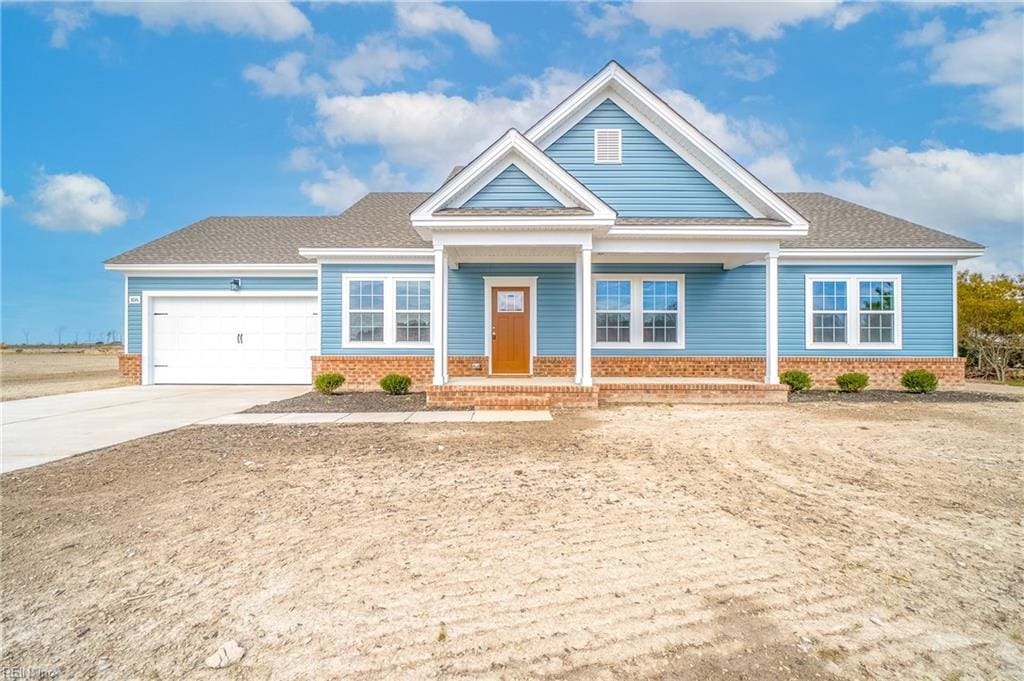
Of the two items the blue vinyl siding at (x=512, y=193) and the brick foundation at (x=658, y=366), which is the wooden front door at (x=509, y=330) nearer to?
the brick foundation at (x=658, y=366)

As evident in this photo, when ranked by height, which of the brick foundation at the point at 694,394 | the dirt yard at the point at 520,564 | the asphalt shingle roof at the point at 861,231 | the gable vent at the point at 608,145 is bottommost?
the dirt yard at the point at 520,564

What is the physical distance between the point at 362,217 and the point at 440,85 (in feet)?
34.6

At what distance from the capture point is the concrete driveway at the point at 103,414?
6.39 meters

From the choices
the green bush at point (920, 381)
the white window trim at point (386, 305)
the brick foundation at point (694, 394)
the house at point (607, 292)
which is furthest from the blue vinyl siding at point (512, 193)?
the green bush at point (920, 381)

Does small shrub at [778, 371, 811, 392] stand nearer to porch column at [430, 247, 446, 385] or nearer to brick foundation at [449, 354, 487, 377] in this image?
brick foundation at [449, 354, 487, 377]

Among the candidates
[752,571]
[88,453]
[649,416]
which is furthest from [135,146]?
[752,571]

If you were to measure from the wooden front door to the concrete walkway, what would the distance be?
342 centimetres

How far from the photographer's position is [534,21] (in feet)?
53.9

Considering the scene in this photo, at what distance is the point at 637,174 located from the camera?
11836 mm

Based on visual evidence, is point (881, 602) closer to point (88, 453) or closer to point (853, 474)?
point (853, 474)

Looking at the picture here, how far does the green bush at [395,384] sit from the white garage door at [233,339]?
12.8ft

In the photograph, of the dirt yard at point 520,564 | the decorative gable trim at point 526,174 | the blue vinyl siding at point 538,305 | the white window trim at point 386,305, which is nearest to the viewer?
the dirt yard at point 520,564

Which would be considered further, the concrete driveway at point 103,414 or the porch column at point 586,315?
the porch column at point 586,315

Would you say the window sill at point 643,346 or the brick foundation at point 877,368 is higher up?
the window sill at point 643,346
